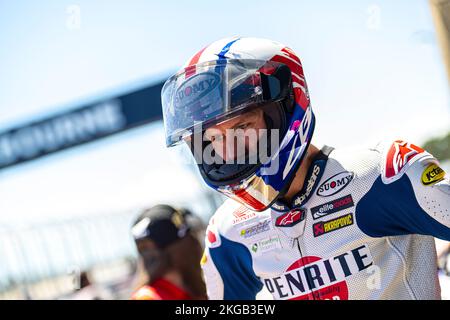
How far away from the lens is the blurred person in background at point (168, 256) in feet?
12.8

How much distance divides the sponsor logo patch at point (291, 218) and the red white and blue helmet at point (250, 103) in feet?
0.27

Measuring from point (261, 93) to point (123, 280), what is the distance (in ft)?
24.6

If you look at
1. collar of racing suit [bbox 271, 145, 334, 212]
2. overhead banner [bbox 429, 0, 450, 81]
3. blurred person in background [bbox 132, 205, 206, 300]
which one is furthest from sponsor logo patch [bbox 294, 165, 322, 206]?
blurred person in background [bbox 132, 205, 206, 300]

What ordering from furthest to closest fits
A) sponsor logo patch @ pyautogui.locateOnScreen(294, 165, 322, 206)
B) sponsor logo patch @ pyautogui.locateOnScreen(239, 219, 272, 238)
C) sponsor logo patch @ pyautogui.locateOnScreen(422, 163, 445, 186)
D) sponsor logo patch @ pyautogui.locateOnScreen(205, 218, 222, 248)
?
sponsor logo patch @ pyautogui.locateOnScreen(205, 218, 222, 248) < sponsor logo patch @ pyautogui.locateOnScreen(239, 219, 272, 238) < sponsor logo patch @ pyautogui.locateOnScreen(294, 165, 322, 206) < sponsor logo patch @ pyautogui.locateOnScreen(422, 163, 445, 186)

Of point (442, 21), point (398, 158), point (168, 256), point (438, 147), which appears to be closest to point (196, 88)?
point (398, 158)

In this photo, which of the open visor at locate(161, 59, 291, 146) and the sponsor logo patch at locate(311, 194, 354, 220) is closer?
the sponsor logo patch at locate(311, 194, 354, 220)

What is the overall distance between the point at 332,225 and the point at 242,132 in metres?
0.46

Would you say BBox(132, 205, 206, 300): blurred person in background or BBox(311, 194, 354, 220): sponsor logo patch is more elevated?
BBox(311, 194, 354, 220): sponsor logo patch

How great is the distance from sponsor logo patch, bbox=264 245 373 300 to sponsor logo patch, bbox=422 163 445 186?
336 mm

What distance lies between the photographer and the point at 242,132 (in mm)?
2488

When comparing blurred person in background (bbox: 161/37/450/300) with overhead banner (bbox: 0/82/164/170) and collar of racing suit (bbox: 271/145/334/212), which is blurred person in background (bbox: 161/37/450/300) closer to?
collar of racing suit (bbox: 271/145/334/212)

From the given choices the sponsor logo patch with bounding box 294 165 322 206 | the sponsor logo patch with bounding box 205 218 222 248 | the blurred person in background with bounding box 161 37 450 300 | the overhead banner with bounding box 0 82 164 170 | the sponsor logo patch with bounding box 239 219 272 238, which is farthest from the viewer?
the overhead banner with bounding box 0 82 164 170

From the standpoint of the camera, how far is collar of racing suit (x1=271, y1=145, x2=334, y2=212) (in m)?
2.45
